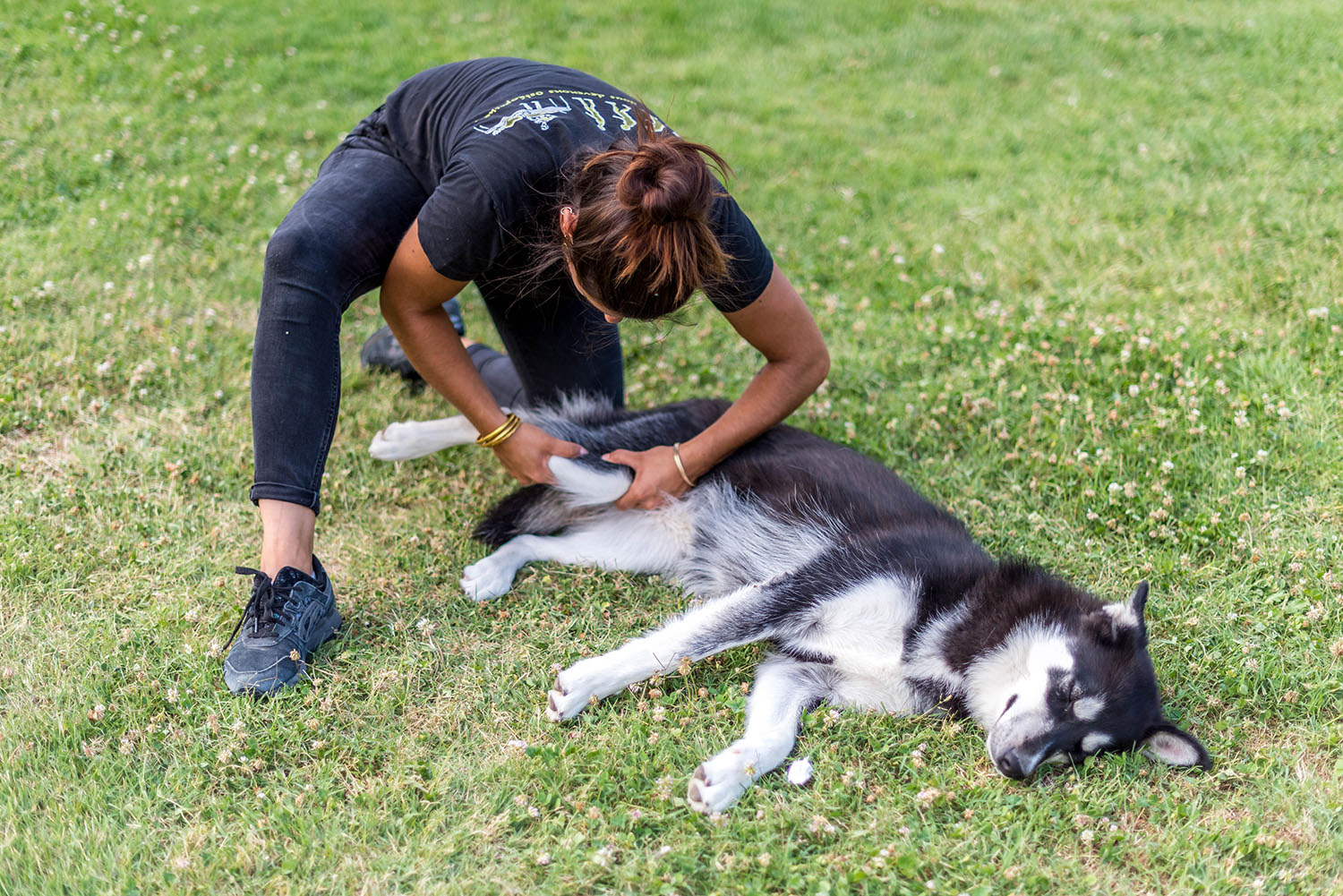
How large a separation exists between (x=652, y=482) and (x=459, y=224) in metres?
1.23

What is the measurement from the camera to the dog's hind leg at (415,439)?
3910mm

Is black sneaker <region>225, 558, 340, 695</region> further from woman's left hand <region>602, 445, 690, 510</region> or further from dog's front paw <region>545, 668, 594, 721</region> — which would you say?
woman's left hand <region>602, 445, 690, 510</region>

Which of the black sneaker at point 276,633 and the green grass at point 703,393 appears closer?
the green grass at point 703,393

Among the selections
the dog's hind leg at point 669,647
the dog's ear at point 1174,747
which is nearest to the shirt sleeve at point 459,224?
the dog's hind leg at point 669,647

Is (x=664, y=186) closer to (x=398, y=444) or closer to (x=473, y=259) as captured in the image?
(x=473, y=259)

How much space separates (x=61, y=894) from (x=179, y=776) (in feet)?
1.27

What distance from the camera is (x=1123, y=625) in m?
2.77

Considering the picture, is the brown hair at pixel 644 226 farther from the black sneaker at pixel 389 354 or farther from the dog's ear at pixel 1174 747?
the black sneaker at pixel 389 354

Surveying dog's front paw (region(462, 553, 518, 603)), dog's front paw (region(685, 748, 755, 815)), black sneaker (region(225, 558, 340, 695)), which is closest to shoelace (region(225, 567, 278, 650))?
black sneaker (region(225, 558, 340, 695))

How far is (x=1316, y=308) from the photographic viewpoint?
4500mm

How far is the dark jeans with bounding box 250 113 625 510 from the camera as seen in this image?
9.67 ft

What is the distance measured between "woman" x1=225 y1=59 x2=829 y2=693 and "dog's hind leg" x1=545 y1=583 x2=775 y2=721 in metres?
0.70

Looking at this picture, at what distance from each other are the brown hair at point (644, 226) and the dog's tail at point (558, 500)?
98 centimetres

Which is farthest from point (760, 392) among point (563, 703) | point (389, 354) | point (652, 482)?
point (389, 354)
